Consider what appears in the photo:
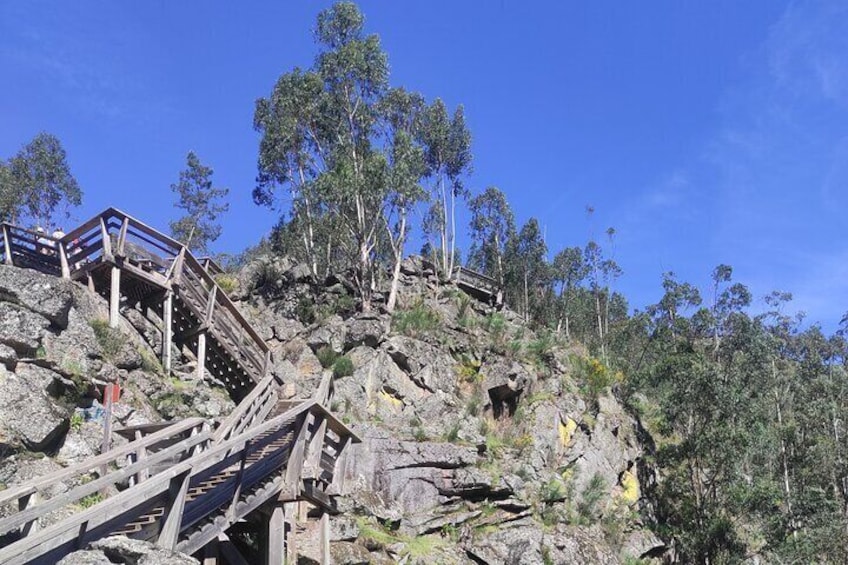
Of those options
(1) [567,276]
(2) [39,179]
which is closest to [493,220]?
(1) [567,276]

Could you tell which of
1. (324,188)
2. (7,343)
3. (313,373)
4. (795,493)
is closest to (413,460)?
(313,373)

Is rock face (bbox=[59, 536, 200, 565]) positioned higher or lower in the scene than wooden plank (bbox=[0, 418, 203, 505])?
lower

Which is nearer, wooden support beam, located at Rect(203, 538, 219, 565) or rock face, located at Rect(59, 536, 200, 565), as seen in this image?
rock face, located at Rect(59, 536, 200, 565)

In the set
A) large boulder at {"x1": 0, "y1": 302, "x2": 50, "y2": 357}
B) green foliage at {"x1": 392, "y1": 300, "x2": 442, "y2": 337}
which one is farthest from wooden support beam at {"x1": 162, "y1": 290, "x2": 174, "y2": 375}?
green foliage at {"x1": 392, "y1": 300, "x2": 442, "y2": 337}

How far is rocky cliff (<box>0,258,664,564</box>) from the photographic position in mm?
12648

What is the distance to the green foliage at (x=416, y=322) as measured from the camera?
88.2 feet

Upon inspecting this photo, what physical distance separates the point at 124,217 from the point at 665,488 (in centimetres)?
2347

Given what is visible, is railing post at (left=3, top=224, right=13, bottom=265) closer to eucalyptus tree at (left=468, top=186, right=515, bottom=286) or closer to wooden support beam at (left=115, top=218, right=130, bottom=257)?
wooden support beam at (left=115, top=218, right=130, bottom=257)

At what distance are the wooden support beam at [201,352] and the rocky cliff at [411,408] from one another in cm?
Answer: 56

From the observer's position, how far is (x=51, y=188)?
139ft

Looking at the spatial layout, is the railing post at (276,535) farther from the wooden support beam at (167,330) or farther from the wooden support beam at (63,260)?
the wooden support beam at (63,260)

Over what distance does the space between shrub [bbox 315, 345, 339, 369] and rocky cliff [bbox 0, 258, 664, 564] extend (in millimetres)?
49

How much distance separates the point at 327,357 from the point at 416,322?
4.63 metres

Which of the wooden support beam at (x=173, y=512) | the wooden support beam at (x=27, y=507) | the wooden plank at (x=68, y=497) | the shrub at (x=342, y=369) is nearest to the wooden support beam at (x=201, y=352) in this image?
the shrub at (x=342, y=369)
